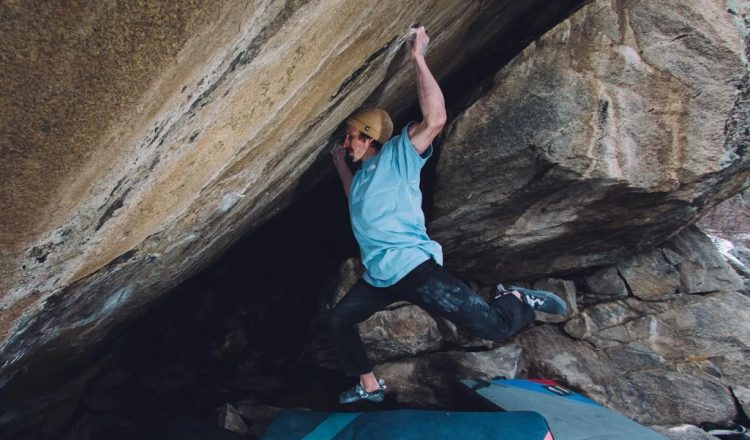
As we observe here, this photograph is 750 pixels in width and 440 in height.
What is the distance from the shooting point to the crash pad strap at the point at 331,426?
4578 millimetres

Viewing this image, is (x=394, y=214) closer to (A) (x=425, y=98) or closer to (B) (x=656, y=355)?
(A) (x=425, y=98)

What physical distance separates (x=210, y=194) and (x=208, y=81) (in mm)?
1483

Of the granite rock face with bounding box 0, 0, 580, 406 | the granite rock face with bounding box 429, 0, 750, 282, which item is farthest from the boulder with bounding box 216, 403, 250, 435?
the granite rock face with bounding box 429, 0, 750, 282

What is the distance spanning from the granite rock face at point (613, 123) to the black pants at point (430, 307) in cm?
127

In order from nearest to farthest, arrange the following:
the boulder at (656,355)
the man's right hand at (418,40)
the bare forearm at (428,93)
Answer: the bare forearm at (428,93) → the man's right hand at (418,40) → the boulder at (656,355)

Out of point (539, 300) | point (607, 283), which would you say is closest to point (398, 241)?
point (539, 300)

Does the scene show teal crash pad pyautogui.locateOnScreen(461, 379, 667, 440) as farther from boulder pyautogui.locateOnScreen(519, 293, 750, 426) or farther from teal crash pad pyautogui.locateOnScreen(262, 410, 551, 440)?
boulder pyautogui.locateOnScreen(519, 293, 750, 426)

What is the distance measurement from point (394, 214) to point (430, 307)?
917 mm

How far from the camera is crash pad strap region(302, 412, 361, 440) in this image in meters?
4.58

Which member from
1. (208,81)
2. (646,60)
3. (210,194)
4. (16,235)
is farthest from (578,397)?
(16,235)

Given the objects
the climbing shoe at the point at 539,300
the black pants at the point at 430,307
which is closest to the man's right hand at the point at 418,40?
the black pants at the point at 430,307

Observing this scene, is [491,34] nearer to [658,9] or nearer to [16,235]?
[658,9]

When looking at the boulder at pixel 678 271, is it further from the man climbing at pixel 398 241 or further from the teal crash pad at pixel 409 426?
the teal crash pad at pixel 409 426

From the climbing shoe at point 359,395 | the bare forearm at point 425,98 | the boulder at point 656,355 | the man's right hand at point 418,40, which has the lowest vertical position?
the boulder at point 656,355
